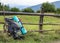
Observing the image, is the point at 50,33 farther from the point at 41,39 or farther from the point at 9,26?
the point at 9,26

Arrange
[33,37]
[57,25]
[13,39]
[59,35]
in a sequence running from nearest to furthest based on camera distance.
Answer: [13,39]
[33,37]
[59,35]
[57,25]

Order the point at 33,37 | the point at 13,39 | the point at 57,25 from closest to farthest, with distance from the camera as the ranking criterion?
the point at 13,39 → the point at 33,37 → the point at 57,25

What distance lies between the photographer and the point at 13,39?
25.9 feet

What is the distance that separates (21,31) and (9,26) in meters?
0.44

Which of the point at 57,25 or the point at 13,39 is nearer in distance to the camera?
the point at 13,39

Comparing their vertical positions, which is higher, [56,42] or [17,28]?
[17,28]

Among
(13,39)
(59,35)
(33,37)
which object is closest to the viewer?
(13,39)

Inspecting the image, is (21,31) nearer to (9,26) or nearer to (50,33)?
(9,26)

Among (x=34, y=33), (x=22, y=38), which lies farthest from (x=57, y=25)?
(x=22, y=38)

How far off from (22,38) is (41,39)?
2.17 ft

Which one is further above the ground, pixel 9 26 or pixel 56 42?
pixel 9 26

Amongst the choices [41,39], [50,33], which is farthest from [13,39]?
[50,33]

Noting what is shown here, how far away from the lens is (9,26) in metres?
8.11

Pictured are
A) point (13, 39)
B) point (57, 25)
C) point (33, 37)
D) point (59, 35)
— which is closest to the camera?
point (13, 39)
